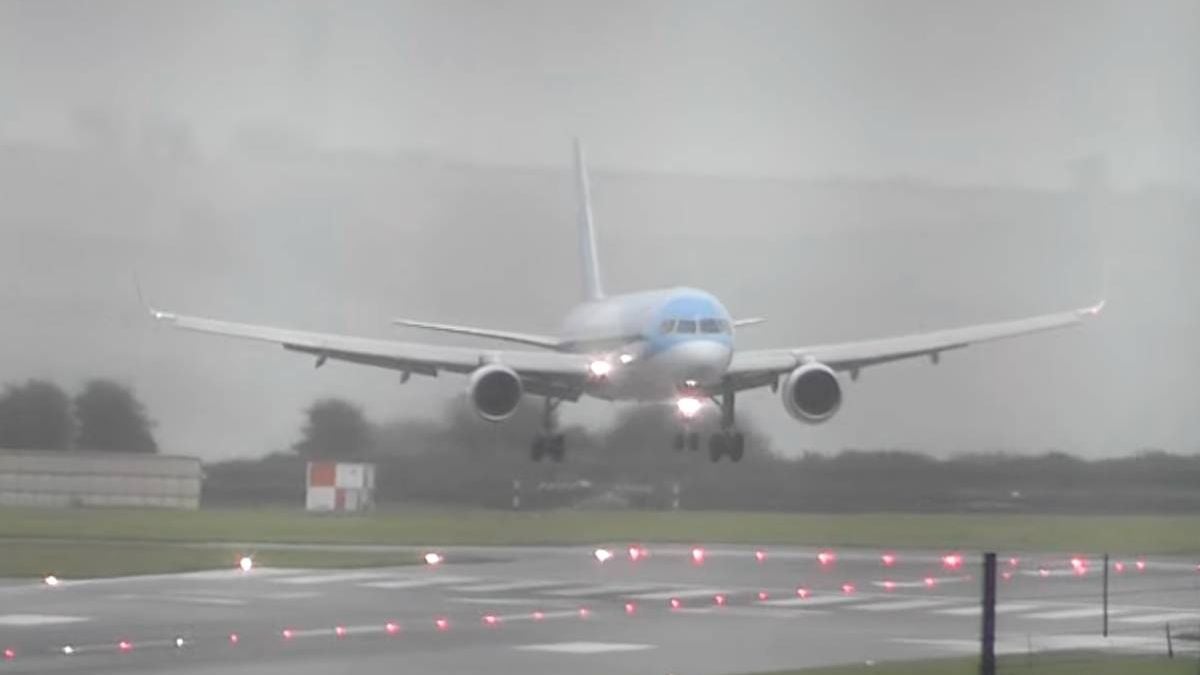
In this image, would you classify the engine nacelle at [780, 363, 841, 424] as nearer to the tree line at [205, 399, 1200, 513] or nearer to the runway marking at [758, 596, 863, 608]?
the tree line at [205, 399, 1200, 513]

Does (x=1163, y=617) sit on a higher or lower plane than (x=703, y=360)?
lower

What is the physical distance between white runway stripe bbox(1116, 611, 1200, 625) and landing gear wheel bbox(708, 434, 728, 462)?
189 inches

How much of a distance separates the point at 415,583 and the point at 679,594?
79.0 inches

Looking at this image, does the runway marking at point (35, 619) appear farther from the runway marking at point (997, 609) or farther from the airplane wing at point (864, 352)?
the airplane wing at point (864, 352)

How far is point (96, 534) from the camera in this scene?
1897 cm

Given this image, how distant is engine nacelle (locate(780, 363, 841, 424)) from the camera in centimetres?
2077

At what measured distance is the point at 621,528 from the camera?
20.7 metres

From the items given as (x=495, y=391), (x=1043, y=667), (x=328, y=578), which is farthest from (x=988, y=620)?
(x=495, y=391)

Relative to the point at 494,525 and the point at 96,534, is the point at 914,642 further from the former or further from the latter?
the point at 96,534

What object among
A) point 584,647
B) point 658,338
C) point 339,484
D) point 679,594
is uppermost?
point 658,338

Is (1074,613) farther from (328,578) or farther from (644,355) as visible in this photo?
(644,355)

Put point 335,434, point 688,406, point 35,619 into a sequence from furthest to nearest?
point 688,406
point 335,434
point 35,619

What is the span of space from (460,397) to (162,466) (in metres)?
3.64

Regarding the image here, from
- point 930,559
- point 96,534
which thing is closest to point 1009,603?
point 930,559
